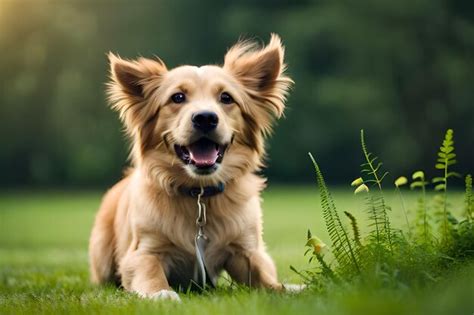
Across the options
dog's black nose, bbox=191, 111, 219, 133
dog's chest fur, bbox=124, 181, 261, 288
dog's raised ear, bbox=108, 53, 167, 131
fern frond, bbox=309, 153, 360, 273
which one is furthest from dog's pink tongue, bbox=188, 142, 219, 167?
fern frond, bbox=309, 153, 360, 273

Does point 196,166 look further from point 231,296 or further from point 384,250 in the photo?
point 384,250

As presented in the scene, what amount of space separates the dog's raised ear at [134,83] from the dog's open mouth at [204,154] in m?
0.53

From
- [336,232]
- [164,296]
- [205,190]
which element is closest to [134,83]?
[205,190]

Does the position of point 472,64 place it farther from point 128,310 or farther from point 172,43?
point 128,310

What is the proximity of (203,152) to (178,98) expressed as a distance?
386 mm

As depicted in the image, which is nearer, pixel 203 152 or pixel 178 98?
pixel 203 152

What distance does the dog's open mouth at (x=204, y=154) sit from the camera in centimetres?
445

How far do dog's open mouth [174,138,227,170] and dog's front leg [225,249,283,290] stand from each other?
0.60m

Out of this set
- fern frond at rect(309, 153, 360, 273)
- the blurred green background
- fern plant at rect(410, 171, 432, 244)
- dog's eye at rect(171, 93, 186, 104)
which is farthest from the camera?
the blurred green background

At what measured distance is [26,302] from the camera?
4027mm

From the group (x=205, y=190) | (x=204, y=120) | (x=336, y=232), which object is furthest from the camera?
(x=205, y=190)

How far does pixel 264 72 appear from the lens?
5.01 m

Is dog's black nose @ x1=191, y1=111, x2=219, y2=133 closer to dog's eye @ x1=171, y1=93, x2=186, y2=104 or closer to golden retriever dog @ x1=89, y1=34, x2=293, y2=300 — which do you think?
golden retriever dog @ x1=89, y1=34, x2=293, y2=300

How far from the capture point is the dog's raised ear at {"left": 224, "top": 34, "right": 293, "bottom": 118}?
4934mm
